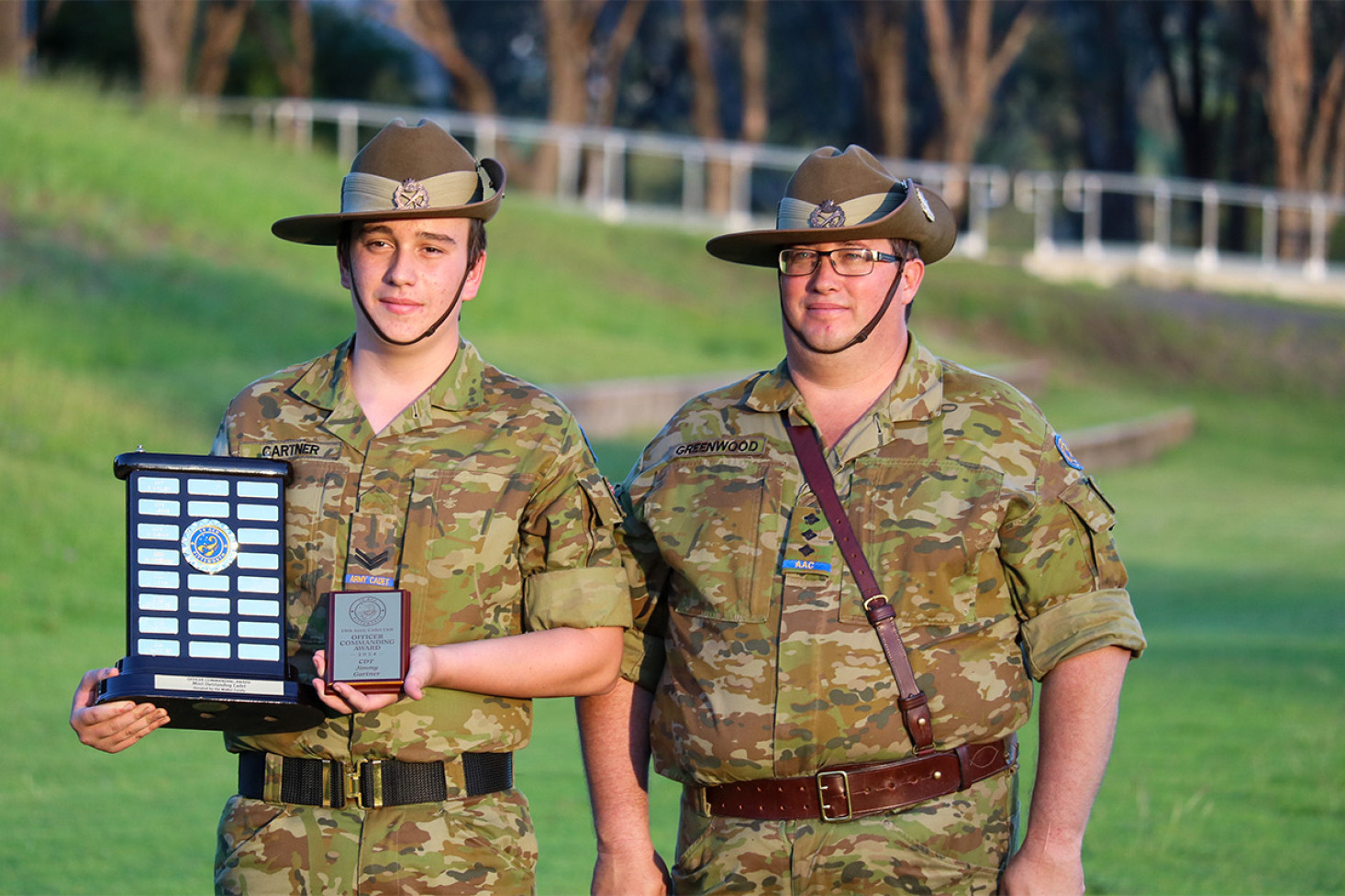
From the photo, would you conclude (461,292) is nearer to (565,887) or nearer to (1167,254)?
(565,887)

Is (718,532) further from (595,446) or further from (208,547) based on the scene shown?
(595,446)

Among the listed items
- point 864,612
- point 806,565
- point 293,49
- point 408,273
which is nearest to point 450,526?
point 408,273

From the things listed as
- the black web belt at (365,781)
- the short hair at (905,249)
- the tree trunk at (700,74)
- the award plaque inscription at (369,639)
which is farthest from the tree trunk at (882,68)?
the award plaque inscription at (369,639)

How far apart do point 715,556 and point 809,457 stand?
293mm

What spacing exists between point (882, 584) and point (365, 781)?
1.12m

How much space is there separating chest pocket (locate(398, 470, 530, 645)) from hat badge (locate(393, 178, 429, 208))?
0.56 m

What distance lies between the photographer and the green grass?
697 centimetres

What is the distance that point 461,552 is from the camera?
3607 millimetres

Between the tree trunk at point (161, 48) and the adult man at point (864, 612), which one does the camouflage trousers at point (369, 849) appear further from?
the tree trunk at point (161, 48)

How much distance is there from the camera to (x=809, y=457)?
3.73 meters

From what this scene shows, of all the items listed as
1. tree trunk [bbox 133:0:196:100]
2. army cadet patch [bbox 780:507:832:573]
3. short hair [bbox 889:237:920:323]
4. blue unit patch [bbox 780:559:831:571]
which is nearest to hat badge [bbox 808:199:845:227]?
short hair [bbox 889:237:920:323]

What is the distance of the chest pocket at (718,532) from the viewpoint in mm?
3660

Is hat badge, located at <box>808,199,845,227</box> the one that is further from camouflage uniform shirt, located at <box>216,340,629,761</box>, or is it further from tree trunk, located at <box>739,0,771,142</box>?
tree trunk, located at <box>739,0,771,142</box>

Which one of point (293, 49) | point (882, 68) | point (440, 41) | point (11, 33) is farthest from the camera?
point (293, 49)
